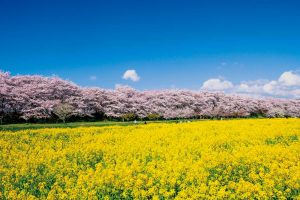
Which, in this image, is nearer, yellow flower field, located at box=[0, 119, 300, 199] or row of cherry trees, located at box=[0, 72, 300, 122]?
yellow flower field, located at box=[0, 119, 300, 199]

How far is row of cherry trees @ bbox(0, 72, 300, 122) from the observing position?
164ft

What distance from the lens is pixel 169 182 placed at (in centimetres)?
959

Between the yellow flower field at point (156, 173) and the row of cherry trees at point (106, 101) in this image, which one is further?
the row of cherry trees at point (106, 101)

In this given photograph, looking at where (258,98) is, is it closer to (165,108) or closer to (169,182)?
(165,108)

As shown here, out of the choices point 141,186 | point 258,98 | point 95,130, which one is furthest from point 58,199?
point 258,98

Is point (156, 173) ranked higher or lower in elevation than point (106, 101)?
lower

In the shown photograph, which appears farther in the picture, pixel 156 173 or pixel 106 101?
pixel 106 101

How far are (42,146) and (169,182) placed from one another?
1044 cm

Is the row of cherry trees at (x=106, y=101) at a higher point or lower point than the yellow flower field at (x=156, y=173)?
higher

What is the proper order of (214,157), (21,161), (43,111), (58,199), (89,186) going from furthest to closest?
(43,111), (21,161), (214,157), (89,186), (58,199)

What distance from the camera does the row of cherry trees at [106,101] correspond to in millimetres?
50031

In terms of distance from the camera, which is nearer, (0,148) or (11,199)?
(11,199)

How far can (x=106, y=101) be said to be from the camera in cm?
6400

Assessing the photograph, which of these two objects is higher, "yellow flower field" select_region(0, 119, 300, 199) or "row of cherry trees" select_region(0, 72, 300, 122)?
"row of cherry trees" select_region(0, 72, 300, 122)
